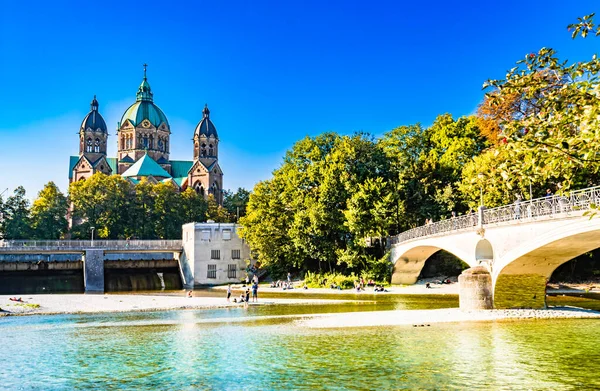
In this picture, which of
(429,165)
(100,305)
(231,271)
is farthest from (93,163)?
(100,305)

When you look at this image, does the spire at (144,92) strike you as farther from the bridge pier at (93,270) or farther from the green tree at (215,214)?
the bridge pier at (93,270)

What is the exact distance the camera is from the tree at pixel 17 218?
90062mm

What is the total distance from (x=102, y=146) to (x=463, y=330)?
13012 centimetres

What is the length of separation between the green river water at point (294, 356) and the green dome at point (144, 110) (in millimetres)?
118292

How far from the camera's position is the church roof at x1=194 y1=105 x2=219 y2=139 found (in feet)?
477

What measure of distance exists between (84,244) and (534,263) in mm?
53188

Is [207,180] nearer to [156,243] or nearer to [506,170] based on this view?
[156,243]

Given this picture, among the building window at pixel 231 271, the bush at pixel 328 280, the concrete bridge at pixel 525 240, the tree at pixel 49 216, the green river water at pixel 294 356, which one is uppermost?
the tree at pixel 49 216

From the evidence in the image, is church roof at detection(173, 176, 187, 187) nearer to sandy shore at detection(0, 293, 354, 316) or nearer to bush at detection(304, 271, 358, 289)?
bush at detection(304, 271, 358, 289)

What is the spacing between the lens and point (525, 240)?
3219 centimetres

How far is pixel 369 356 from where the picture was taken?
20844 mm

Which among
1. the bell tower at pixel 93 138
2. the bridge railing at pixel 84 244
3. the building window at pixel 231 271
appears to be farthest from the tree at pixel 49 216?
the bell tower at pixel 93 138

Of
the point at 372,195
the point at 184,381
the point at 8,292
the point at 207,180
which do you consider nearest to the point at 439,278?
the point at 372,195

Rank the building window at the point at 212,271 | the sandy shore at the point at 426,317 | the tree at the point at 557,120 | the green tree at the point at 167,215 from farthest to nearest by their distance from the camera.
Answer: the green tree at the point at 167,215 → the building window at the point at 212,271 → the sandy shore at the point at 426,317 → the tree at the point at 557,120
